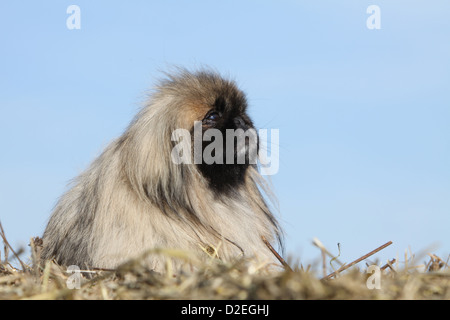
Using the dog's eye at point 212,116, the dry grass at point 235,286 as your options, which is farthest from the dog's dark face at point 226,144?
the dry grass at point 235,286

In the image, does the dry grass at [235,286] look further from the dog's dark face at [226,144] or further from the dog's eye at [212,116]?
the dog's eye at [212,116]

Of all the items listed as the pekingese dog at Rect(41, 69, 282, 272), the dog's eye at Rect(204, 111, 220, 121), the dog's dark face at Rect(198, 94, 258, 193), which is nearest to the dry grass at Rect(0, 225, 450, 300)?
the pekingese dog at Rect(41, 69, 282, 272)

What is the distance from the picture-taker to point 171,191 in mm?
4836

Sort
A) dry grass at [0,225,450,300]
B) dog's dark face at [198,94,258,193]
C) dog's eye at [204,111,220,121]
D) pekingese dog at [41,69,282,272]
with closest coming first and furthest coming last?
dry grass at [0,225,450,300], pekingese dog at [41,69,282,272], dog's dark face at [198,94,258,193], dog's eye at [204,111,220,121]

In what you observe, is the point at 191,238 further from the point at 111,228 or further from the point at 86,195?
the point at 86,195

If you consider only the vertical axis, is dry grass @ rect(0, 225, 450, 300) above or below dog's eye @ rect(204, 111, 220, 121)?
below

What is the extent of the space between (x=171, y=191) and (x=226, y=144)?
2.05 ft

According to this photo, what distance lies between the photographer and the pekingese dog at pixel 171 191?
183 inches

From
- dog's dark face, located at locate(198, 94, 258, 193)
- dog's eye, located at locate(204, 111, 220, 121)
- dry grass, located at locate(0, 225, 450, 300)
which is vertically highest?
dog's eye, located at locate(204, 111, 220, 121)

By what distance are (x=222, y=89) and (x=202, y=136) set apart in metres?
0.54

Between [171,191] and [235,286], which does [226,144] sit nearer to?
[171,191]

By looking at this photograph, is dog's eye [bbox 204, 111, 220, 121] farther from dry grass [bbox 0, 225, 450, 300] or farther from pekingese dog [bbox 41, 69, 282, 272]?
dry grass [bbox 0, 225, 450, 300]

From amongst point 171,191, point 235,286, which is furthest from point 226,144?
point 235,286

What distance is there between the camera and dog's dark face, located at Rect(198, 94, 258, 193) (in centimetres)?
500
